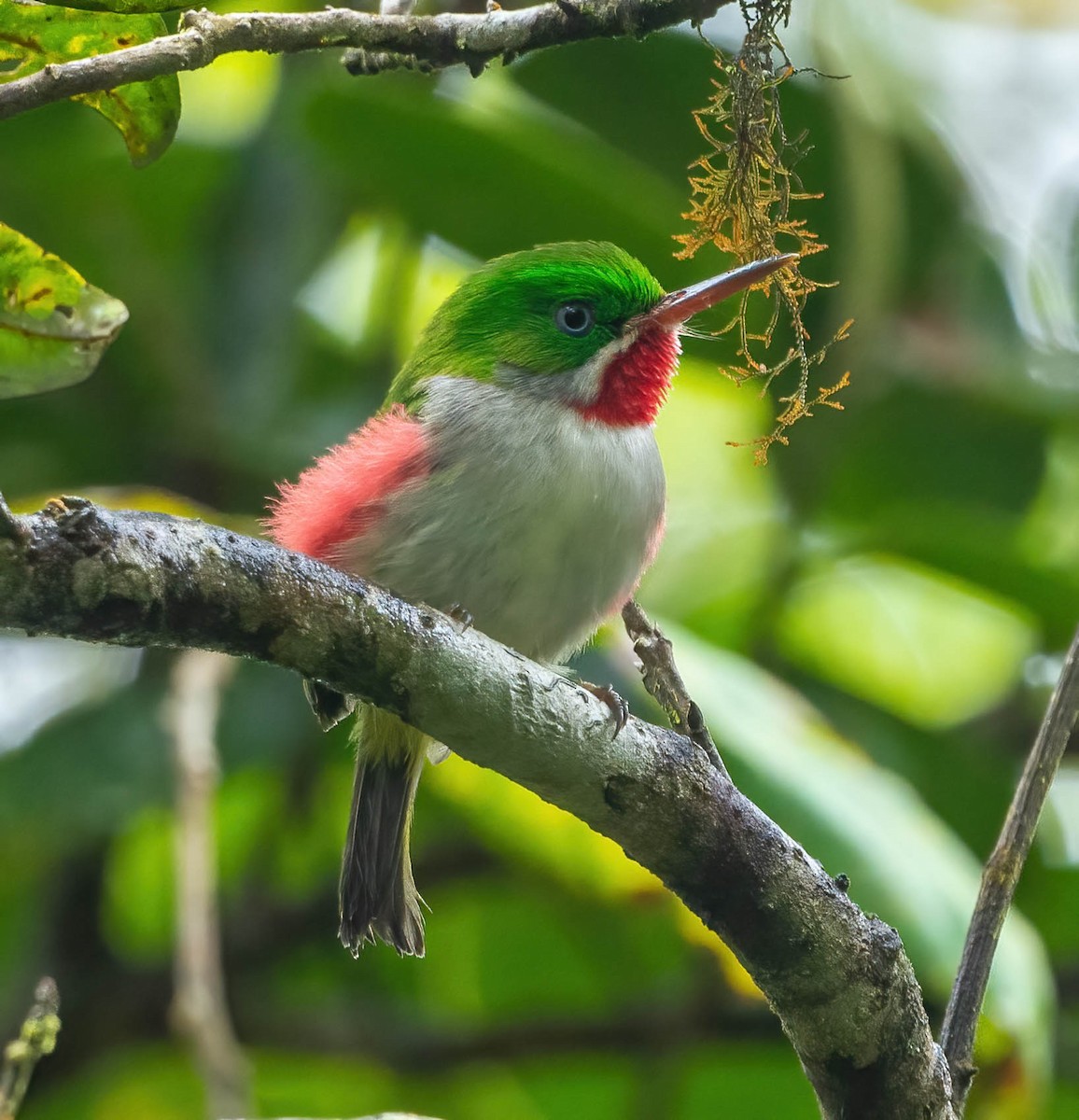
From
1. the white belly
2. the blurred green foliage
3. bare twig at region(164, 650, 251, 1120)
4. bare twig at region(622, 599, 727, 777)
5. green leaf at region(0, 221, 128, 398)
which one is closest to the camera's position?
green leaf at region(0, 221, 128, 398)

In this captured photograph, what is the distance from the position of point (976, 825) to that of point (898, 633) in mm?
1423

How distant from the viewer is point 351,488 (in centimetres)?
295

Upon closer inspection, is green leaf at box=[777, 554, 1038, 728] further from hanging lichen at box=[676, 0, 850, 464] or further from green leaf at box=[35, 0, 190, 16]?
green leaf at box=[35, 0, 190, 16]

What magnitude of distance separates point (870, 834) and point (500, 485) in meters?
1.02

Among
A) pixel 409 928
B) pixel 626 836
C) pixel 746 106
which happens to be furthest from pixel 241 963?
pixel 746 106

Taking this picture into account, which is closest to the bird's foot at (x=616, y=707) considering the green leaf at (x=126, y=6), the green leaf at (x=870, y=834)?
the green leaf at (x=126, y=6)

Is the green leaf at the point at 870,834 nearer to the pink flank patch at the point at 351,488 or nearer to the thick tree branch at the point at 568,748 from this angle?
the pink flank patch at the point at 351,488

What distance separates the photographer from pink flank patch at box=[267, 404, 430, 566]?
2.95 metres

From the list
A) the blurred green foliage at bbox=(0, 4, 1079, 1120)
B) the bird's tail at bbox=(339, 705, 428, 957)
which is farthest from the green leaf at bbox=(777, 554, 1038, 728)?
the bird's tail at bbox=(339, 705, 428, 957)

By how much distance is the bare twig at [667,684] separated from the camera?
6.96 feet

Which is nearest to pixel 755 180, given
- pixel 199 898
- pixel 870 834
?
pixel 870 834

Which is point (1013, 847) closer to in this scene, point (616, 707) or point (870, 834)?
point (616, 707)

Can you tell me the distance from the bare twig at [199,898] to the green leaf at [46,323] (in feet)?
4.20

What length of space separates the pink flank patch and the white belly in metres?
0.03
